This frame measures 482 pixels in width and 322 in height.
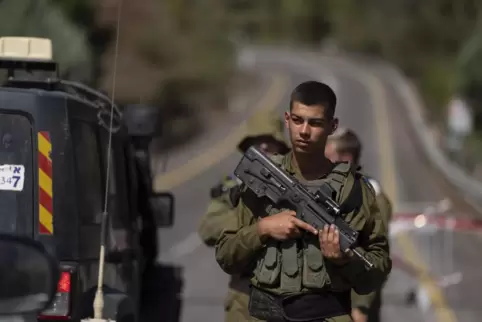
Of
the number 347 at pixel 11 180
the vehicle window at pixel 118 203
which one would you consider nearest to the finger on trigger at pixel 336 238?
the number 347 at pixel 11 180

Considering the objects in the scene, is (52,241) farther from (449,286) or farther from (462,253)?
(462,253)

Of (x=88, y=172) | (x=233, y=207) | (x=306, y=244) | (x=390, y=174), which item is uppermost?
(x=390, y=174)

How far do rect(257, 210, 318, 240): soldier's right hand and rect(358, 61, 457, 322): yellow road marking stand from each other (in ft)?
26.6

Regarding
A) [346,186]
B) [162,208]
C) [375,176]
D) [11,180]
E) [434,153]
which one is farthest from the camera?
[434,153]

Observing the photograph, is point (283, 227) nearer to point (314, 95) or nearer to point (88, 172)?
point (314, 95)

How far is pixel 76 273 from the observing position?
503 centimetres

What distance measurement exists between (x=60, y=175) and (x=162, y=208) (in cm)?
292

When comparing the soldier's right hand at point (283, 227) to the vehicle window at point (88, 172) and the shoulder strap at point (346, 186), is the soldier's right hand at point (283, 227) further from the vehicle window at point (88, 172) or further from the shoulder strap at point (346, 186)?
the vehicle window at point (88, 172)

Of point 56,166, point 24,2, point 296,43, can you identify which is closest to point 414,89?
point 296,43

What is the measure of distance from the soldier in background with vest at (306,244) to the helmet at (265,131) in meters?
2.18

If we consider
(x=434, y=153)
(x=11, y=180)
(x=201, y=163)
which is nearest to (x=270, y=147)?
(x=11, y=180)

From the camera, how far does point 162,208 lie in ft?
26.5

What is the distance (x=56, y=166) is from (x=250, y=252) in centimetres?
125

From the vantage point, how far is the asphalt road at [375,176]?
1309cm
